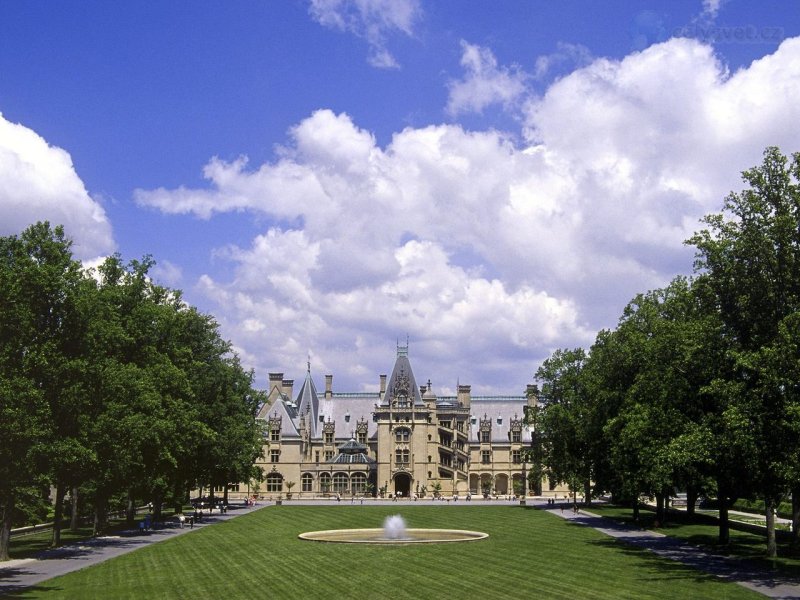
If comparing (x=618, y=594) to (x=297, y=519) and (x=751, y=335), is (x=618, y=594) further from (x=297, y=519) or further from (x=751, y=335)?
(x=297, y=519)

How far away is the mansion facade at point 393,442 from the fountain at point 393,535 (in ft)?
161

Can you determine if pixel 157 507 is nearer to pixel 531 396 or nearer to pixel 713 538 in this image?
pixel 713 538

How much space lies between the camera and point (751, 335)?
39.2 meters

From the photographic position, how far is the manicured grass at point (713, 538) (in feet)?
129

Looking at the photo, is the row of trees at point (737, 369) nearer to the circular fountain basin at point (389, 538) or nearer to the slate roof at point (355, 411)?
the circular fountain basin at point (389, 538)

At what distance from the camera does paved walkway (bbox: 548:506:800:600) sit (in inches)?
1230

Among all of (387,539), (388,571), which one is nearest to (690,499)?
(387,539)

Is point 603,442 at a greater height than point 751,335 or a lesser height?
lesser

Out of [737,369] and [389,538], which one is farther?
[389,538]

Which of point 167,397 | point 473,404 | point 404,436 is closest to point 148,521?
point 167,397

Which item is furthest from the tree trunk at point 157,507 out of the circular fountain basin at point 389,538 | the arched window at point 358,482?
the arched window at point 358,482

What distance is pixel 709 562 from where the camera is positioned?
1554 inches

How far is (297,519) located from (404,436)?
4416 centimetres

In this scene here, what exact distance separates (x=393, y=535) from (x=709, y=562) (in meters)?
19.2
